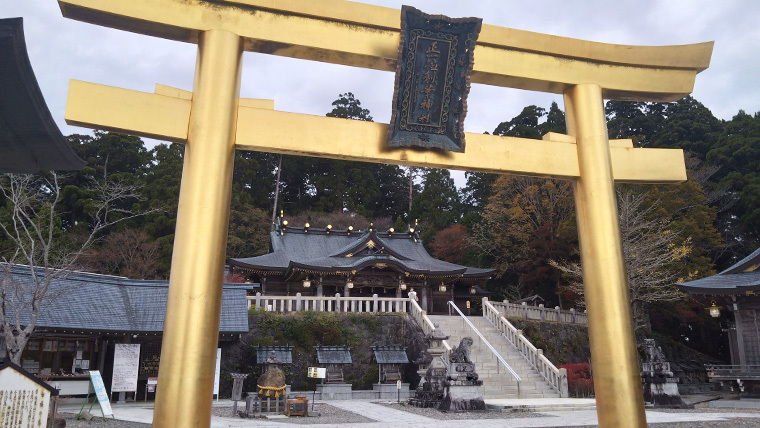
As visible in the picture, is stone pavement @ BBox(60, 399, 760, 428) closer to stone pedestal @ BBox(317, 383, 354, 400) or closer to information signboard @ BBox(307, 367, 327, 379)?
information signboard @ BBox(307, 367, 327, 379)

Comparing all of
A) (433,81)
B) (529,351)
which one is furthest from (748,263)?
(433,81)

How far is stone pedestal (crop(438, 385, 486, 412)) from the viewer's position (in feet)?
40.8

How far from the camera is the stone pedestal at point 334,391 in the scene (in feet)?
52.2

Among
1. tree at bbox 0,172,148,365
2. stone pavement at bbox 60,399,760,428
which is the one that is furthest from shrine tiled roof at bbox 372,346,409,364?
tree at bbox 0,172,148,365

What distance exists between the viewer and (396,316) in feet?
62.9

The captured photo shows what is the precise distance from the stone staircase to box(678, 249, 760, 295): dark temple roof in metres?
5.82

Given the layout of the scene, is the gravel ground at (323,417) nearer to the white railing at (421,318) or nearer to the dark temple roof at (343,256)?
the white railing at (421,318)

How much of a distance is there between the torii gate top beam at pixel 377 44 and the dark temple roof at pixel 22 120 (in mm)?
1145

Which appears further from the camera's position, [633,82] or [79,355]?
[79,355]

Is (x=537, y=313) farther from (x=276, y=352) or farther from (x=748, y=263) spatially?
(x=276, y=352)

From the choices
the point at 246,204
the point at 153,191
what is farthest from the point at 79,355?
the point at 246,204

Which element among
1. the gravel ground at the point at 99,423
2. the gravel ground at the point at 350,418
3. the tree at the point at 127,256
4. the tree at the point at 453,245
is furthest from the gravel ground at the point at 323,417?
the tree at the point at 453,245

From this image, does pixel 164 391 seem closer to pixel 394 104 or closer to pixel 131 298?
pixel 394 104

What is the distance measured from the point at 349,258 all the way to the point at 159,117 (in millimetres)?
20677
